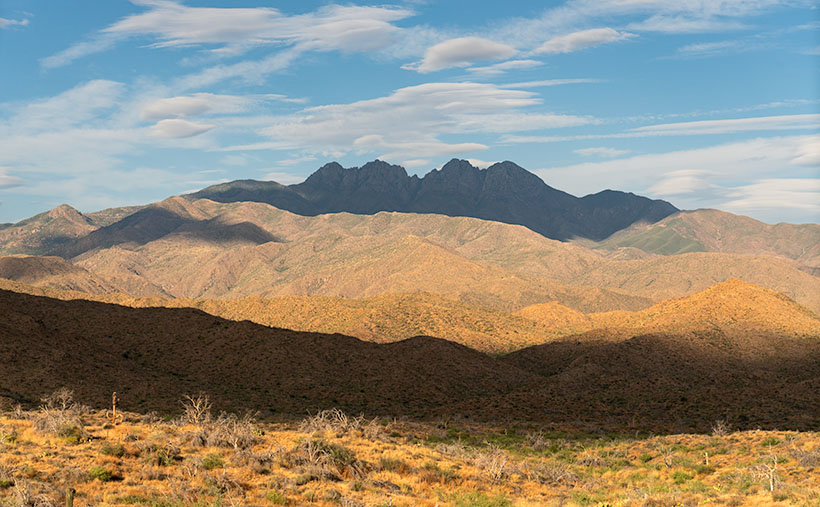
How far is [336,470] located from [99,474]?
342 inches

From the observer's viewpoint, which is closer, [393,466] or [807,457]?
[393,466]

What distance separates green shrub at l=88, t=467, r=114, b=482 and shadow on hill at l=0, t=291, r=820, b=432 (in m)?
25.5

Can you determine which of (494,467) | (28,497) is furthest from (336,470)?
(28,497)

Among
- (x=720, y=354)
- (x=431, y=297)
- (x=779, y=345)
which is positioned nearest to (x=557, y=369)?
(x=720, y=354)

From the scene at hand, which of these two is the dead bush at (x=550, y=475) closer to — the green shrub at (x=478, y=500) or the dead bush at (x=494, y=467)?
the dead bush at (x=494, y=467)

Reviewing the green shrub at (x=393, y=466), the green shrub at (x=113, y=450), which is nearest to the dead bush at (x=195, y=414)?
the green shrub at (x=113, y=450)

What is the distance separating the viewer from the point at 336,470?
25.6 metres

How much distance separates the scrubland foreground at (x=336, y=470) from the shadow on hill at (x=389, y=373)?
56.7 ft

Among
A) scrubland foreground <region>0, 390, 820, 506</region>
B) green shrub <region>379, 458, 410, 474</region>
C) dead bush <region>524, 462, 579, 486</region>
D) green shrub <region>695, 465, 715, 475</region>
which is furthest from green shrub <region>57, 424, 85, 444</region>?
green shrub <region>695, 465, 715, 475</region>

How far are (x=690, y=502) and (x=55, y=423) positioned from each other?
25728mm

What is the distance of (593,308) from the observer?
19900cm

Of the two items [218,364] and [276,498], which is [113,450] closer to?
[276,498]

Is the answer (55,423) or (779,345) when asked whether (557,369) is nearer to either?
(779,345)

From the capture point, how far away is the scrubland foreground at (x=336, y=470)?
2242 cm
